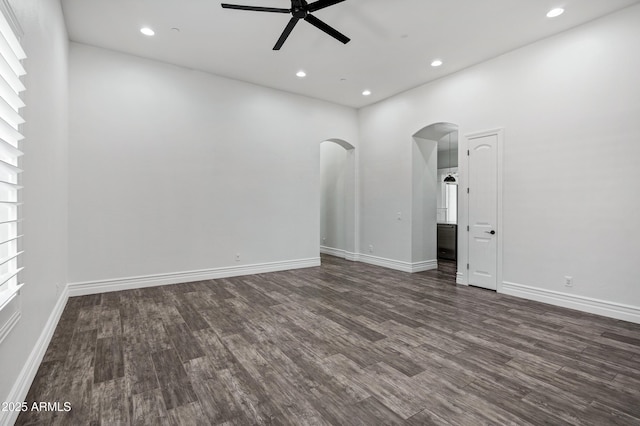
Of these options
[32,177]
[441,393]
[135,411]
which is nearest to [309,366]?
[441,393]

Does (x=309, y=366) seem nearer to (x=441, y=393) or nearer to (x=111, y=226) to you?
(x=441, y=393)

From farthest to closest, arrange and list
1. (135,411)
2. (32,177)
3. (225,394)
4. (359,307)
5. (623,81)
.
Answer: (359,307) → (623,81) → (32,177) → (225,394) → (135,411)

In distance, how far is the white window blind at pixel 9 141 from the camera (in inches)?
60.3

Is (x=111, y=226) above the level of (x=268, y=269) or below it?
above

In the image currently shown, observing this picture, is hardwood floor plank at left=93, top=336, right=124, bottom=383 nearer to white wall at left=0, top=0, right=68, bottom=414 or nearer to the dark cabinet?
white wall at left=0, top=0, right=68, bottom=414

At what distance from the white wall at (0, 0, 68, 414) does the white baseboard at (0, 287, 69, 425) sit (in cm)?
1

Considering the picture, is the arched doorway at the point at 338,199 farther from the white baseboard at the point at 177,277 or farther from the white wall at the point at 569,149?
the white wall at the point at 569,149

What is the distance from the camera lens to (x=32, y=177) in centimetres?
230

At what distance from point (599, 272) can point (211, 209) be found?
18.0 ft

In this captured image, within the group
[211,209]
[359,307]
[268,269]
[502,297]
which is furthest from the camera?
[268,269]

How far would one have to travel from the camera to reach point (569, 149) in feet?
12.6

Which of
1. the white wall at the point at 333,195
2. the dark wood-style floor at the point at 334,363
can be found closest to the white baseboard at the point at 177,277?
the dark wood-style floor at the point at 334,363

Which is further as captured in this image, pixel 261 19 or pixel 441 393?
pixel 261 19

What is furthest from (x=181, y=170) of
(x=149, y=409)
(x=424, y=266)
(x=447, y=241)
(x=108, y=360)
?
(x=447, y=241)
